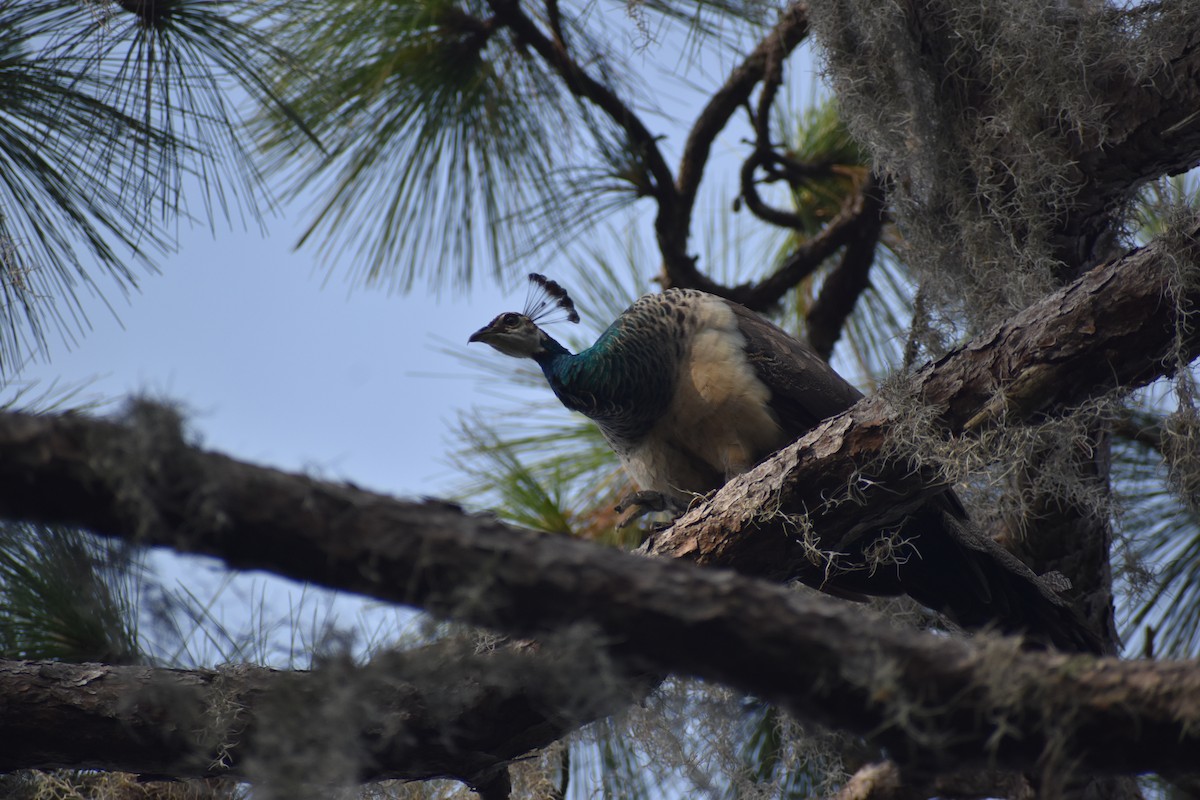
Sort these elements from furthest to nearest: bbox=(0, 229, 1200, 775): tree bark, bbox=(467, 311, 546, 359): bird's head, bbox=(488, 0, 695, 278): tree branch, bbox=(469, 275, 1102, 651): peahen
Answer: bbox=(488, 0, 695, 278): tree branch
bbox=(467, 311, 546, 359): bird's head
bbox=(469, 275, 1102, 651): peahen
bbox=(0, 229, 1200, 775): tree bark

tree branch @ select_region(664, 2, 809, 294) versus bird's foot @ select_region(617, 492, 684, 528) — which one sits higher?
tree branch @ select_region(664, 2, 809, 294)

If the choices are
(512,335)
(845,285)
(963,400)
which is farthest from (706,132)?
(963,400)

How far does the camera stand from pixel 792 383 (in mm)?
3203

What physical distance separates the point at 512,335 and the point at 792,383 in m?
0.97

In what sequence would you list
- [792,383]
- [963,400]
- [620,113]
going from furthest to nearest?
[620,113]
[792,383]
[963,400]

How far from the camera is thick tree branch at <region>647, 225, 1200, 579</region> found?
2320 mm

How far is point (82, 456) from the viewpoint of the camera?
126 centimetres

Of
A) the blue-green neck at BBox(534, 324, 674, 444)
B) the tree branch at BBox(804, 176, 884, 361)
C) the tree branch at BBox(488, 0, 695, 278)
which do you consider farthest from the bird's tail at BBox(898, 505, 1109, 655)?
the tree branch at BBox(488, 0, 695, 278)

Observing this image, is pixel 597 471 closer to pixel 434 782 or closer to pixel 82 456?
pixel 434 782

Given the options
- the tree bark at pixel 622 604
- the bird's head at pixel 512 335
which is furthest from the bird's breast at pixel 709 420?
the tree bark at pixel 622 604

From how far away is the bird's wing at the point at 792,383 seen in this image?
10.5ft

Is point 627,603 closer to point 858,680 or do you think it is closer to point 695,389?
point 858,680

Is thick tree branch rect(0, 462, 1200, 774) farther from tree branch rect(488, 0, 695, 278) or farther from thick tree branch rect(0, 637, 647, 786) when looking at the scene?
tree branch rect(488, 0, 695, 278)

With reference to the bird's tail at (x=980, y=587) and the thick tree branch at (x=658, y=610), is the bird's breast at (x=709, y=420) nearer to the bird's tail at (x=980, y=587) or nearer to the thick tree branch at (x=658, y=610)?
the bird's tail at (x=980, y=587)
